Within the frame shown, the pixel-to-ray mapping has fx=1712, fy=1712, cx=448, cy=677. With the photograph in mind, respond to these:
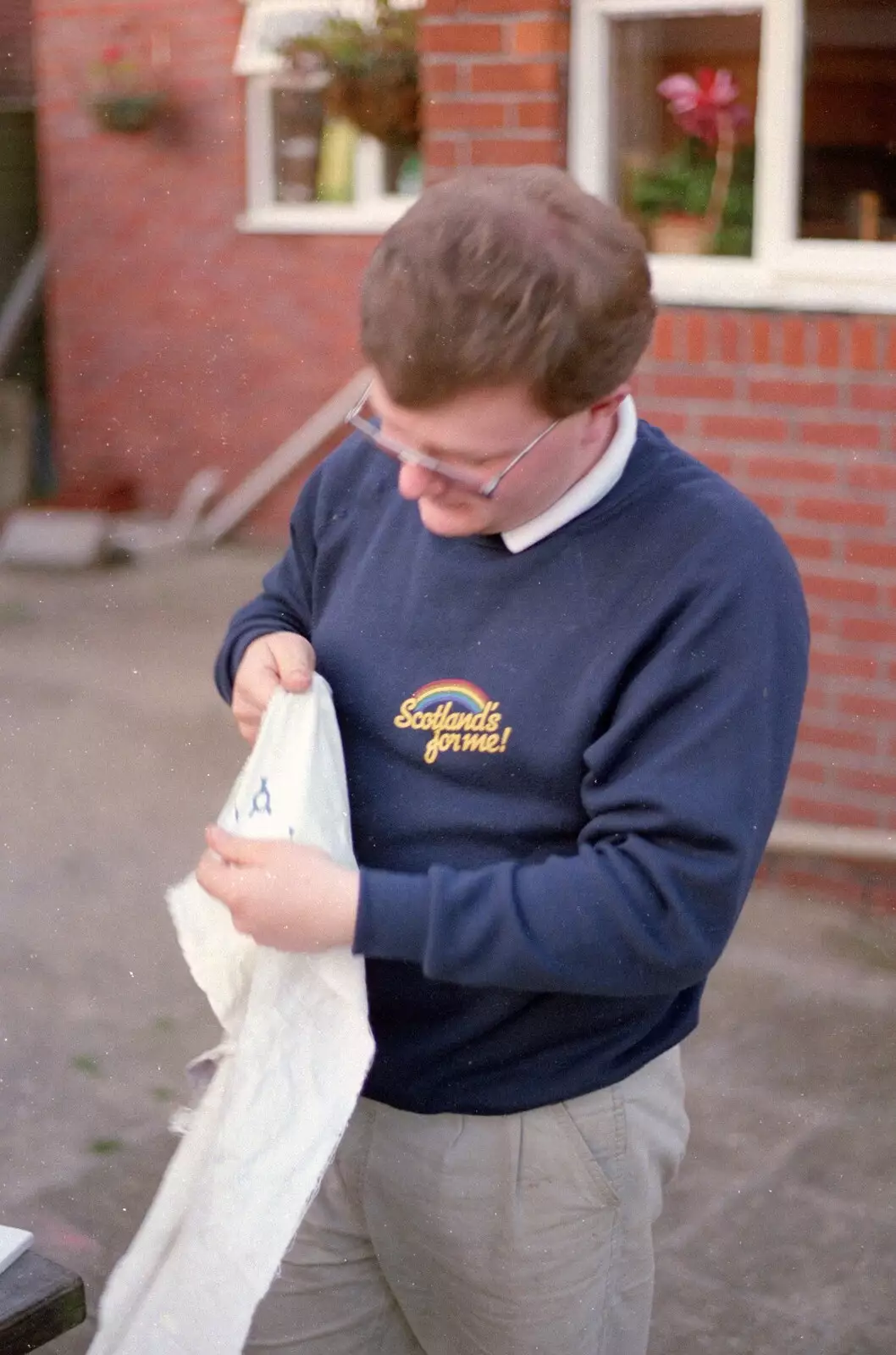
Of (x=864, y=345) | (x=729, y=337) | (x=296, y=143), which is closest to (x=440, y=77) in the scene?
(x=729, y=337)

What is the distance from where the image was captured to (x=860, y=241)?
4.54m

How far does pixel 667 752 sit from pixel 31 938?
3.48 meters

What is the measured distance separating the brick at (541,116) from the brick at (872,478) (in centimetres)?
123

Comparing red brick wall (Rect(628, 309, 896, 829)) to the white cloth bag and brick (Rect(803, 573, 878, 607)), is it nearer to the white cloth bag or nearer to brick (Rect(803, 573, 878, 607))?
brick (Rect(803, 573, 878, 607))

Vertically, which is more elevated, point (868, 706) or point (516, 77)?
point (516, 77)

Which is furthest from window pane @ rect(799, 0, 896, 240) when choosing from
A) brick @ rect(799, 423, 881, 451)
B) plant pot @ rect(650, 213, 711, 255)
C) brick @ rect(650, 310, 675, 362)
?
brick @ rect(799, 423, 881, 451)

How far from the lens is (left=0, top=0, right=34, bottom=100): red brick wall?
12.5 metres

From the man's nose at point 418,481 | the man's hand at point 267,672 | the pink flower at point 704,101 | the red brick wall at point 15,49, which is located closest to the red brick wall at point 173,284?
the red brick wall at point 15,49

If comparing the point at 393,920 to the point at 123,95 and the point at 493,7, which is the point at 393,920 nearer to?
the point at 493,7

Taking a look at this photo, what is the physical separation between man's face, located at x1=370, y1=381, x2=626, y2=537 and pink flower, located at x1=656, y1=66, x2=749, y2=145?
334 cm

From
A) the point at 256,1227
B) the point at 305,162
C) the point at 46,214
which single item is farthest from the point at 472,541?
the point at 46,214

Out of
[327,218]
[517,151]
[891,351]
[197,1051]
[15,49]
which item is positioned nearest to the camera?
[197,1051]

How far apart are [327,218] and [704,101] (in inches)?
192

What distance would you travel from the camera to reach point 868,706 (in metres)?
4.57
